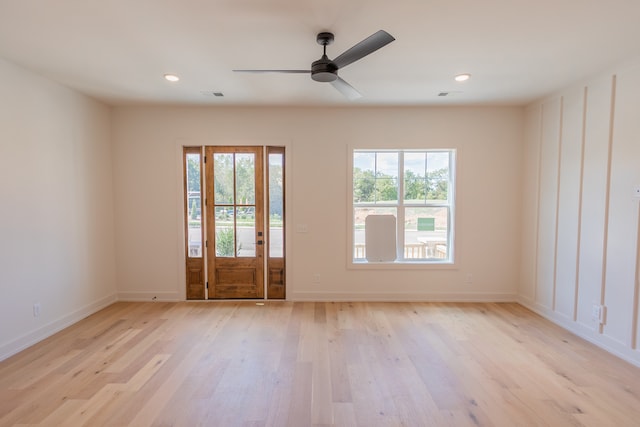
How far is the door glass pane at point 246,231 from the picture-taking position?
425 centimetres

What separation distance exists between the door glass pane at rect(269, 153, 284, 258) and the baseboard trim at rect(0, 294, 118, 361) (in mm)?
2317

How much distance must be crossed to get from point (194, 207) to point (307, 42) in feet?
9.31

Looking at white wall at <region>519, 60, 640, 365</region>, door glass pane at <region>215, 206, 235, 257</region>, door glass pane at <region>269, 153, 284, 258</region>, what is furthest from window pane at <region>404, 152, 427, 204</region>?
door glass pane at <region>215, 206, 235, 257</region>

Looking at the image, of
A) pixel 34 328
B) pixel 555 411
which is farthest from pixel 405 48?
pixel 34 328

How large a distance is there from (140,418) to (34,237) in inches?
90.7

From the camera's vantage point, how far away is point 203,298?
4.27 meters

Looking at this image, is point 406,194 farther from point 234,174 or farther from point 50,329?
point 50,329

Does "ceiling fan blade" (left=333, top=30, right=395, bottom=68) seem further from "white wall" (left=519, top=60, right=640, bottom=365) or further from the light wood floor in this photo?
"white wall" (left=519, top=60, right=640, bottom=365)

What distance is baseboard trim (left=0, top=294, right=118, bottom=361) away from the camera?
2.75 m

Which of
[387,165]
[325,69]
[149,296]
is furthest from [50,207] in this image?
[387,165]

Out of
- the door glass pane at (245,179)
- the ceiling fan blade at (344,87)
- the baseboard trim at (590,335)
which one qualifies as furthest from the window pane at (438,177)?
the door glass pane at (245,179)

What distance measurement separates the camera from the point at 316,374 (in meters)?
2.47

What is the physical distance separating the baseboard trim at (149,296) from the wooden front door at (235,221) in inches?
20.0

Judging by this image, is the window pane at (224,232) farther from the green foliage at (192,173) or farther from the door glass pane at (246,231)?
the green foliage at (192,173)
